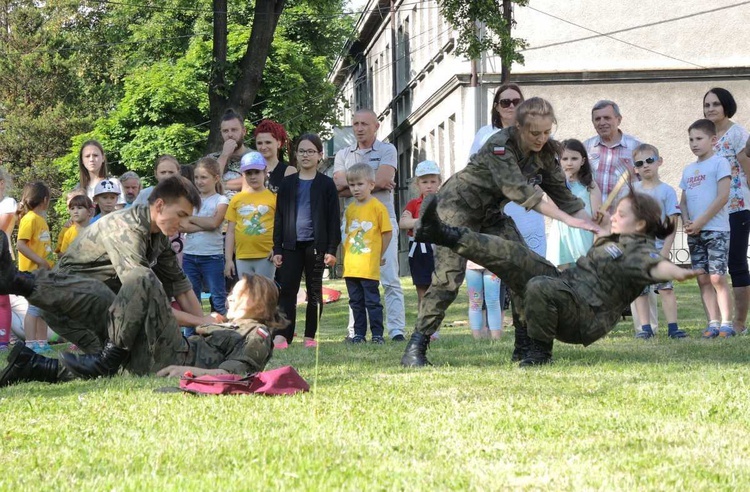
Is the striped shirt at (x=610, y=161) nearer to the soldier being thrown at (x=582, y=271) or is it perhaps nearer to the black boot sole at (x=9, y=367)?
the soldier being thrown at (x=582, y=271)

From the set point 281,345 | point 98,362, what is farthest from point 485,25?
point 98,362

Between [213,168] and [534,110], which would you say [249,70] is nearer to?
[213,168]

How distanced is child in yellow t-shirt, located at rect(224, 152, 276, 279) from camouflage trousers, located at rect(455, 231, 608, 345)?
4.17m

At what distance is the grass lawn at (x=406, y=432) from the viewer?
3680 mm

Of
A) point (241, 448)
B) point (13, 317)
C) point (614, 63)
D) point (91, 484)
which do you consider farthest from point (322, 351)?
point (614, 63)

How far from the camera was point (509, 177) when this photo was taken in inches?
281

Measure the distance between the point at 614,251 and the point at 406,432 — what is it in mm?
2966

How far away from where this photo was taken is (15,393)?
634 cm

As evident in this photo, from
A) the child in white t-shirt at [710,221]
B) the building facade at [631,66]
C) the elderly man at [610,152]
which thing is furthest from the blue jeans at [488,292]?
the building facade at [631,66]

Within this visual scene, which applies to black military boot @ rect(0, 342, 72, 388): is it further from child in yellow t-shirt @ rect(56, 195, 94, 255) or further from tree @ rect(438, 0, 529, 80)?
tree @ rect(438, 0, 529, 80)

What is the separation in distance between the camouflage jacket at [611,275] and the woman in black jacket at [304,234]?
3766 millimetres

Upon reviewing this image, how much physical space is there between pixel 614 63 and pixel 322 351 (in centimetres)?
2352

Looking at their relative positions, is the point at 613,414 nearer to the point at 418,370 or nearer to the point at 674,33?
the point at 418,370

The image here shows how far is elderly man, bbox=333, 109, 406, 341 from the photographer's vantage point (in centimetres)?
1106
